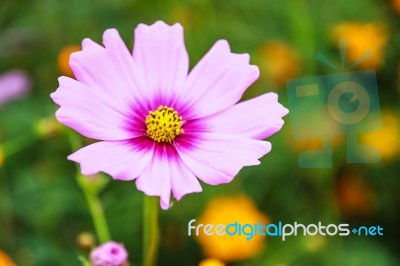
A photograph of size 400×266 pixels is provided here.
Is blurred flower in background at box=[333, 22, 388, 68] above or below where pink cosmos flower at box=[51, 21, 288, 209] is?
above

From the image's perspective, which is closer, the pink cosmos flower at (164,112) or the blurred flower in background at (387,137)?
the pink cosmos flower at (164,112)

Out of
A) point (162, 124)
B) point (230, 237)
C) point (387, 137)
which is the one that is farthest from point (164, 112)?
point (387, 137)

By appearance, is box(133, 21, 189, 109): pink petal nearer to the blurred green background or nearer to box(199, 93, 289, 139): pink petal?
box(199, 93, 289, 139): pink petal

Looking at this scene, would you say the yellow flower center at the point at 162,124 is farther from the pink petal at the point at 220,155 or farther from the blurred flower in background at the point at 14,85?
the blurred flower in background at the point at 14,85

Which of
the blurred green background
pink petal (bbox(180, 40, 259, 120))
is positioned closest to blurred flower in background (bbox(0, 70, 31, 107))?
the blurred green background

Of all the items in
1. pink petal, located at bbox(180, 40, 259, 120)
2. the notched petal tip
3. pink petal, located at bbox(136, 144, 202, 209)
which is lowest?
pink petal, located at bbox(136, 144, 202, 209)

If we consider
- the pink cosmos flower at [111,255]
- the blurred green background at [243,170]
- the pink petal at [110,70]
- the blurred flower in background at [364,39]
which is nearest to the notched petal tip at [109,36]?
the pink petal at [110,70]

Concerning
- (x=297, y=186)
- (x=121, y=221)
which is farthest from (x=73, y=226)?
(x=297, y=186)

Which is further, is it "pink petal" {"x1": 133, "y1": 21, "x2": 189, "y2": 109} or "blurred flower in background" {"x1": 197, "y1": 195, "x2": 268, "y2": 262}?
"blurred flower in background" {"x1": 197, "y1": 195, "x2": 268, "y2": 262}
